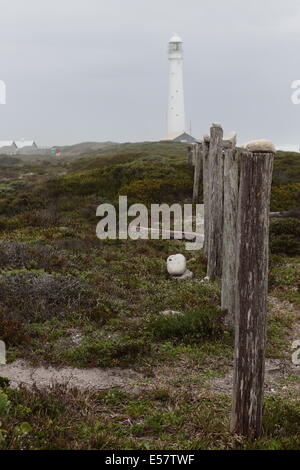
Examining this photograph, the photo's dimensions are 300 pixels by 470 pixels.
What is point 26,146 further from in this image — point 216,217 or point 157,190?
point 216,217

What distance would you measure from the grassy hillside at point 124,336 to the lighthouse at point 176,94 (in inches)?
1933

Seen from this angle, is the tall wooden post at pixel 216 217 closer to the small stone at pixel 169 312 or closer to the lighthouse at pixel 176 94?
the small stone at pixel 169 312

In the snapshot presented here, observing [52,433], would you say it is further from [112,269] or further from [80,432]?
[112,269]

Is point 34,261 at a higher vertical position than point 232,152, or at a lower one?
lower

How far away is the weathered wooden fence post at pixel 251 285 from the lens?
445 cm

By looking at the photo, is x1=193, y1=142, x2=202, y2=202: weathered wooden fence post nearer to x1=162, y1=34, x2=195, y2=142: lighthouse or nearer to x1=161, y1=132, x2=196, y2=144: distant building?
x1=161, y1=132, x2=196, y2=144: distant building

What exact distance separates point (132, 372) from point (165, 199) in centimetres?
1421

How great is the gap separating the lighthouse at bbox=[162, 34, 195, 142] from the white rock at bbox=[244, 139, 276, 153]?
60.1 m

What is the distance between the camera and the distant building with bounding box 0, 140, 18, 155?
8375 cm

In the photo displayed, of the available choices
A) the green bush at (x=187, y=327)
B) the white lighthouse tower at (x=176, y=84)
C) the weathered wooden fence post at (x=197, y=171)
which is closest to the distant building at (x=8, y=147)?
the white lighthouse tower at (x=176, y=84)

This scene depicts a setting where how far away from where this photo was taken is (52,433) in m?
4.59

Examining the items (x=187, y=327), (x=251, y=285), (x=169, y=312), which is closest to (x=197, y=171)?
(x=169, y=312)
